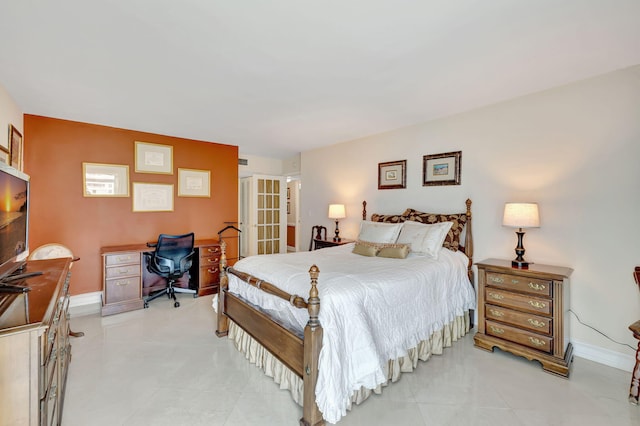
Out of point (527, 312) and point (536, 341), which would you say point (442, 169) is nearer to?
point (527, 312)

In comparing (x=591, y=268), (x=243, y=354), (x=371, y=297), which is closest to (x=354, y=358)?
(x=371, y=297)

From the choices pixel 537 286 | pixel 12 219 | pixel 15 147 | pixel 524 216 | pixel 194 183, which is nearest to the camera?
pixel 12 219

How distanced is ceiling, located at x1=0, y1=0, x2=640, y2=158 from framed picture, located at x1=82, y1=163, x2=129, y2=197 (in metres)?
0.78

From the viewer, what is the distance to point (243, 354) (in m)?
2.56

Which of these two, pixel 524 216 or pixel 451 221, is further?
pixel 451 221

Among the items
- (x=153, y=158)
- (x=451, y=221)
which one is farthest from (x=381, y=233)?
(x=153, y=158)

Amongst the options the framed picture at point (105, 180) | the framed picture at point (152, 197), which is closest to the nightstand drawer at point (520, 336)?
the framed picture at point (152, 197)

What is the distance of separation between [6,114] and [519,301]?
504cm

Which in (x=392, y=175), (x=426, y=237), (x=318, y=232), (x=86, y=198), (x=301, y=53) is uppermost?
(x=301, y=53)

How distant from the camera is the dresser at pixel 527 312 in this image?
2287 millimetres

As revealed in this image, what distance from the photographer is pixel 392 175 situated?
4.00 meters

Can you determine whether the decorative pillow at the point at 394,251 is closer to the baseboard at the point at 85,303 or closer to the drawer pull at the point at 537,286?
the drawer pull at the point at 537,286

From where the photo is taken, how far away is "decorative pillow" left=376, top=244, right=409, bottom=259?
9.34ft

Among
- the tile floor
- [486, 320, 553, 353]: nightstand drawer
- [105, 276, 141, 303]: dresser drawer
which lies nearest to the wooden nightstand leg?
the tile floor
